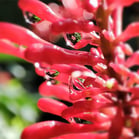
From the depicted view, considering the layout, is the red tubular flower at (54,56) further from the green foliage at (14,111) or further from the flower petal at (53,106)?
the green foliage at (14,111)

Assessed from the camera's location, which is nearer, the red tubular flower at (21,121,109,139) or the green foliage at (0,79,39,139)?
the red tubular flower at (21,121,109,139)

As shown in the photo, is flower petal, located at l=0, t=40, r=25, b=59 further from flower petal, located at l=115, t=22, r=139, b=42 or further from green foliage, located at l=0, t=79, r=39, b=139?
green foliage, located at l=0, t=79, r=39, b=139

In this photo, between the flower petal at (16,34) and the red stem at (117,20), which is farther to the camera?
the red stem at (117,20)

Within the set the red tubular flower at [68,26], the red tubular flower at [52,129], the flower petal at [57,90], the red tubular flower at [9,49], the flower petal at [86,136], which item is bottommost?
the flower petal at [86,136]

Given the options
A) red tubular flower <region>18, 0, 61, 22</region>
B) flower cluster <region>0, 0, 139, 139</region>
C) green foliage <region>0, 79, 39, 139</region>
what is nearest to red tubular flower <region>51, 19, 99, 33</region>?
flower cluster <region>0, 0, 139, 139</region>

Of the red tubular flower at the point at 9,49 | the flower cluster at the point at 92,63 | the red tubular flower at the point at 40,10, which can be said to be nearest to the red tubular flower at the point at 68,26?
the flower cluster at the point at 92,63

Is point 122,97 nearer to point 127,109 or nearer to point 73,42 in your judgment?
point 127,109

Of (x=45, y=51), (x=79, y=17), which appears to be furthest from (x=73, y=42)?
(x=45, y=51)

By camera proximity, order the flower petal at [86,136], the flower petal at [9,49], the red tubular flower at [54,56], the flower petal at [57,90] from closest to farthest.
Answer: the red tubular flower at [54,56]
the flower petal at [86,136]
the flower petal at [9,49]
the flower petal at [57,90]

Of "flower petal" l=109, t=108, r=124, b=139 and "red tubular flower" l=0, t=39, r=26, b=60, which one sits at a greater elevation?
"red tubular flower" l=0, t=39, r=26, b=60
